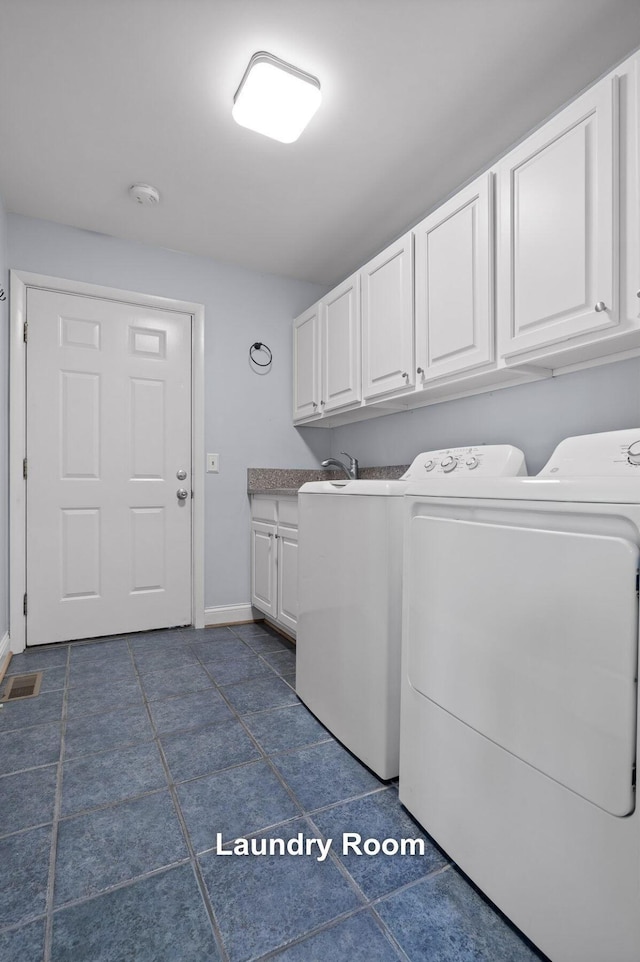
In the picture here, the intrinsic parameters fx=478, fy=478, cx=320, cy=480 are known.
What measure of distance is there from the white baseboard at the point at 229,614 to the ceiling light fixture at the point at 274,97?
2.55 metres

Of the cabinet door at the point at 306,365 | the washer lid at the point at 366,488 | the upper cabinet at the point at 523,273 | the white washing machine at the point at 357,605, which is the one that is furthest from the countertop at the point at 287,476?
the washer lid at the point at 366,488

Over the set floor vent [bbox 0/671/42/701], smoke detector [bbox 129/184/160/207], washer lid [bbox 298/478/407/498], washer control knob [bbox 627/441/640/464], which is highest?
smoke detector [bbox 129/184/160/207]

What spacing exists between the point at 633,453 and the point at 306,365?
2.13 metres

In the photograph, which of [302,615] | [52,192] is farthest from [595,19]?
[52,192]

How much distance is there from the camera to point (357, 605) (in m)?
1.57

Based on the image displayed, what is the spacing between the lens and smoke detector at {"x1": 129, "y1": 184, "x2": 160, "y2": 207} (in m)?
2.30

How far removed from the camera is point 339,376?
274 centimetres

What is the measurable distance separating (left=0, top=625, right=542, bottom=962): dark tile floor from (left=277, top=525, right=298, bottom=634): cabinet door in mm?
532

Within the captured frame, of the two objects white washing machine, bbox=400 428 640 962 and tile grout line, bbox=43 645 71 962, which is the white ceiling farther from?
tile grout line, bbox=43 645 71 962

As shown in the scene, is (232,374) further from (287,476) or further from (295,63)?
(295,63)

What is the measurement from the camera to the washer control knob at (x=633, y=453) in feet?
4.49

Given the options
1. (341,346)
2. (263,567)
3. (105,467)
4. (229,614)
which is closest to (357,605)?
(263,567)

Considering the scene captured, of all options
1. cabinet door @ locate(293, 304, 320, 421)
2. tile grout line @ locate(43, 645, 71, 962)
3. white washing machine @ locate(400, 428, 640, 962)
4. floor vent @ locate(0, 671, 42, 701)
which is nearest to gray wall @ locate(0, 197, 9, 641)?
floor vent @ locate(0, 671, 42, 701)

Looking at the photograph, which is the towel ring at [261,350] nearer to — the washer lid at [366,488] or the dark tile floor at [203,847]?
the washer lid at [366,488]
